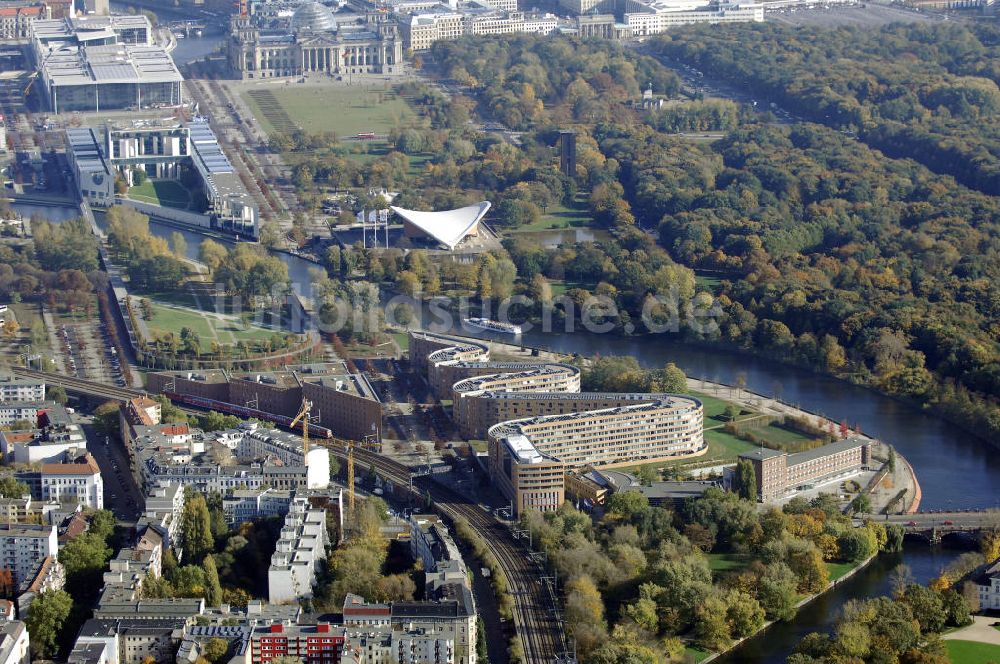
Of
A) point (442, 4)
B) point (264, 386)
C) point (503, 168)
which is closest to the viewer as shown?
point (264, 386)

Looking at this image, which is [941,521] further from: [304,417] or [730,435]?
[304,417]

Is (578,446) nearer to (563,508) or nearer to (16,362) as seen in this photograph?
(563,508)

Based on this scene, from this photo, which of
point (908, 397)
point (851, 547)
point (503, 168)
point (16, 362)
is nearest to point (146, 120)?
point (503, 168)

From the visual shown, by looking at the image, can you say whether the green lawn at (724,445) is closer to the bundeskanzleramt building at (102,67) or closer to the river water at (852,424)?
the river water at (852,424)

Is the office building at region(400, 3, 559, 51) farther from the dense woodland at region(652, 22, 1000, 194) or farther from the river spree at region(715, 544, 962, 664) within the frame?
the river spree at region(715, 544, 962, 664)

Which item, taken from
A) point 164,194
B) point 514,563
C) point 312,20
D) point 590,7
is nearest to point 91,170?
point 164,194

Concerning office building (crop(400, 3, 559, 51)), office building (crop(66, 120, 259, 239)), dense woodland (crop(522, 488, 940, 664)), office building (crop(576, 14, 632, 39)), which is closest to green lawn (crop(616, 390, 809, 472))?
dense woodland (crop(522, 488, 940, 664))
